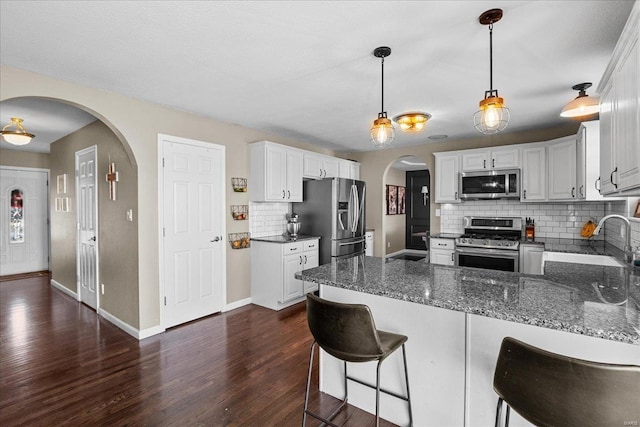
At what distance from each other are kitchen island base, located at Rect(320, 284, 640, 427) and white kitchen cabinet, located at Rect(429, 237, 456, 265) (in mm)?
3007


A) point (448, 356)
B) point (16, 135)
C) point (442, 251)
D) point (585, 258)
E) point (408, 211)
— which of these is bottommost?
point (448, 356)

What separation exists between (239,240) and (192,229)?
0.70 metres

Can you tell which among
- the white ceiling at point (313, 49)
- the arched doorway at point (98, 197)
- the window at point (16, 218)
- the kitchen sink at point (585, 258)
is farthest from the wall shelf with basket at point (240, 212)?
the window at point (16, 218)

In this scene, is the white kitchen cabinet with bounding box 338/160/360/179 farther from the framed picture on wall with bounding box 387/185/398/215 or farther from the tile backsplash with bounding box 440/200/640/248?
the framed picture on wall with bounding box 387/185/398/215

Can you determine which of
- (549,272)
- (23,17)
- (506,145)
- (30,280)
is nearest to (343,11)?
(23,17)

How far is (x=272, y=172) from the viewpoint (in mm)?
4406

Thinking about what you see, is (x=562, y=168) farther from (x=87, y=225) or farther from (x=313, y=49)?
(x=87, y=225)

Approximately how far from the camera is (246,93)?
10.3 feet

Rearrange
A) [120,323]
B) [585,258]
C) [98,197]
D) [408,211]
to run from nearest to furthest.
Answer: [585,258], [120,323], [98,197], [408,211]

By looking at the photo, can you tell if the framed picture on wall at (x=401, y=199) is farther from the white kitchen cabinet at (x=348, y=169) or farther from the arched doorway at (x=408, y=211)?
the white kitchen cabinet at (x=348, y=169)

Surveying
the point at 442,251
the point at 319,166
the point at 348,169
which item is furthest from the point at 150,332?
the point at 348,169

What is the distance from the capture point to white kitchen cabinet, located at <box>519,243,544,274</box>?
12.9ft

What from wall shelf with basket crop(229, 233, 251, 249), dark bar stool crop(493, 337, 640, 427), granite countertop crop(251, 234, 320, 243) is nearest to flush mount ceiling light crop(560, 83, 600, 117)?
dark bar stool crop(493, 337, 640, 427)

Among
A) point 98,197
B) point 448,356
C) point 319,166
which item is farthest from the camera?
point 319,166
